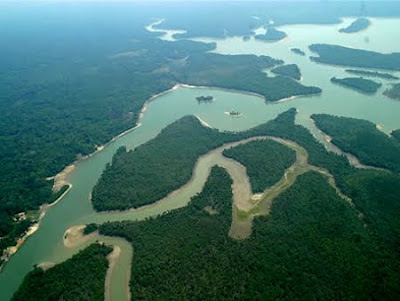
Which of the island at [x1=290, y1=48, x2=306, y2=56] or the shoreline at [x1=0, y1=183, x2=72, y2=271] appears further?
the island at [x1=290, y1=48, x2=306, y2=56]

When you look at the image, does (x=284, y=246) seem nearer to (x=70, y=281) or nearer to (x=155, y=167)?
(x=70, y=281)

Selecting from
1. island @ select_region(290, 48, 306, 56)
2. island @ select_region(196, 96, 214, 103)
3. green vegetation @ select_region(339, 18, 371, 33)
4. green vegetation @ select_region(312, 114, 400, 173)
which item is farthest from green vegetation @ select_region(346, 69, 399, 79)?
green vegetation @ select_region(339, 18, 371, 33)

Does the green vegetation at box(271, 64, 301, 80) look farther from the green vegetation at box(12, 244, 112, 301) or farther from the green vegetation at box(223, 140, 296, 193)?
the green vegetation at box(12, 244, 112, 301)

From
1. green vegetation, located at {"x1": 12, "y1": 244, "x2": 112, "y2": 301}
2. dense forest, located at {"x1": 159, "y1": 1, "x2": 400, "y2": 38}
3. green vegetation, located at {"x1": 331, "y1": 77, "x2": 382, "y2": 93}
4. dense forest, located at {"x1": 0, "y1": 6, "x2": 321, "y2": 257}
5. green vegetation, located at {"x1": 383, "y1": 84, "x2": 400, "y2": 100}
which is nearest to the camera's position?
green vegetation, located at {"x1": 12, "y1": 244, "x2": 112, "y2": 301}

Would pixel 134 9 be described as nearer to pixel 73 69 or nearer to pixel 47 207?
pixel 73 69

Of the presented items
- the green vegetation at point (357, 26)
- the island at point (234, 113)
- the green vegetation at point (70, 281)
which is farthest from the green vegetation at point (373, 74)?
the green vegetation at point (70, 281)

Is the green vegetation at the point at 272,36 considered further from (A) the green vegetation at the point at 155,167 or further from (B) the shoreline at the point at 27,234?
(B) the shoreline at the point at 27,234
